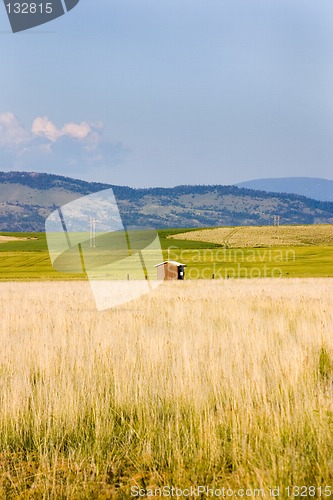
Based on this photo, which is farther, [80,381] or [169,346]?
[169,346]

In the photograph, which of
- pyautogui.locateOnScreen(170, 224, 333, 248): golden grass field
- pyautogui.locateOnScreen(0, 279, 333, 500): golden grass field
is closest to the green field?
pyautogui.locateOnScreen(170, 224, 333, 248): golden grass field

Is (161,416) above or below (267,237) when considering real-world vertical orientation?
above

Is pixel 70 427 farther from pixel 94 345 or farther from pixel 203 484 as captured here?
pixel 94 345

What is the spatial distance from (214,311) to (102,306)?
4.39 m

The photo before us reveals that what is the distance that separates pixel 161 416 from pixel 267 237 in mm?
134912

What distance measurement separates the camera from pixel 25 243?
499 ft

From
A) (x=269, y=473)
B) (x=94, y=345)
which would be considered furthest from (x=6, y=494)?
(x=94, y=345)

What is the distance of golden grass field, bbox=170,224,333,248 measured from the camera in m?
126

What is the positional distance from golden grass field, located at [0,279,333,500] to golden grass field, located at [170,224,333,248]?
11062cm

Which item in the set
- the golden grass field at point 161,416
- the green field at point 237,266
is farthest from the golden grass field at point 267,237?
the golden grass field at point 161,416

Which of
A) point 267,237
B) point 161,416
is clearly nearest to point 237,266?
point 161,416

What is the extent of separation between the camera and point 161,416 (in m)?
5.66

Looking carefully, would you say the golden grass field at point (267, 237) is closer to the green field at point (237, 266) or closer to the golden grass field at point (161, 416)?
the green field at point (237, 266)

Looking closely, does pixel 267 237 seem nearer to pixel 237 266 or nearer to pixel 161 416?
pixel 237 266
